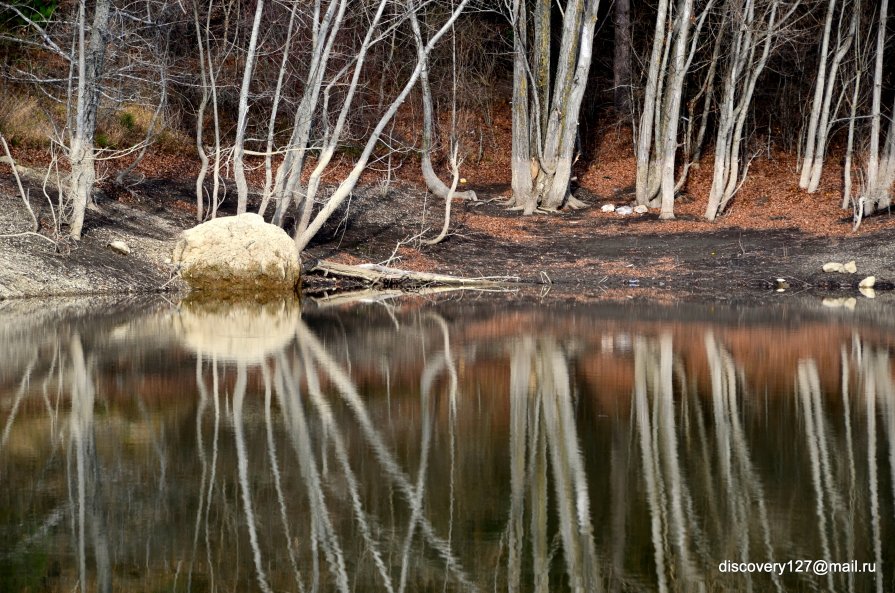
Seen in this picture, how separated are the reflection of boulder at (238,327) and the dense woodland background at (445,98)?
339 centimetres

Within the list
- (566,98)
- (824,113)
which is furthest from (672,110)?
(824,113)

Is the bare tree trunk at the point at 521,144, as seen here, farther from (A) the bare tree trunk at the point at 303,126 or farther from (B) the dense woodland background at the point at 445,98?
(A) the bare tree trunk at the point at 303,126

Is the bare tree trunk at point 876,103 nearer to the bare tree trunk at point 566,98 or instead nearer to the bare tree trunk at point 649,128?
the bare tree trunk at point 649,128

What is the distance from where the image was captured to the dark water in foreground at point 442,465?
6438mm

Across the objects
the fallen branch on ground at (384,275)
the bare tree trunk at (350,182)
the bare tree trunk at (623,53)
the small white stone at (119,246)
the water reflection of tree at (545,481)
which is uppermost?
the bare tree trunk at (623,53)

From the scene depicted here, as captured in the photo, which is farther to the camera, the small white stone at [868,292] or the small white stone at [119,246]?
the small white stone at [119,246]

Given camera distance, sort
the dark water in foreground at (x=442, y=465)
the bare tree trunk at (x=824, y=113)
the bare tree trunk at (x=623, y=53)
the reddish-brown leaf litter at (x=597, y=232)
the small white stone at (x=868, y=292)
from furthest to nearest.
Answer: the bare tree trunk at (x=623, y=53)
the bare tree trunk at (x=824, y=113)
the reddish-brown leaf litter at (x=597, y=232)
the small white stone at (x=868, y=292)
the dark water in foreground at (x=442, y=465)

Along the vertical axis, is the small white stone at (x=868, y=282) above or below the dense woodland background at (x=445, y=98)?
below

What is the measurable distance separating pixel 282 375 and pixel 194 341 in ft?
10.1

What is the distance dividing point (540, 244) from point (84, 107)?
10977 mm

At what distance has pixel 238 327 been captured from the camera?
56.0 feet

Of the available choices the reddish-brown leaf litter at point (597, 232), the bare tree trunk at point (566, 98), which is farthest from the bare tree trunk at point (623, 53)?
the bare tree trunk at point (566, 98)

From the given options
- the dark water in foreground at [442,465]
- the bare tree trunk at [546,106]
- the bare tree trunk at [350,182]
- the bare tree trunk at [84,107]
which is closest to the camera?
the dark water in foreground at [442,465]

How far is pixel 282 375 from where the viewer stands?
40.9 ft
